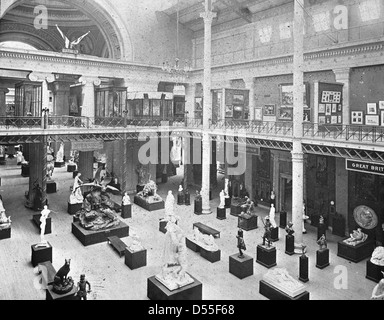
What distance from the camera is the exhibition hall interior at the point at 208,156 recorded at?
36.1ft

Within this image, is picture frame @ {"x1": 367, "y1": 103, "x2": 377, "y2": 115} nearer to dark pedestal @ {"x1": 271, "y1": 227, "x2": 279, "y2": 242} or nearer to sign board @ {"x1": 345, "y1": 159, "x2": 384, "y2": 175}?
sign board @ {"x1": 345, "y1": 159, "x2": 384, "y2": 175}

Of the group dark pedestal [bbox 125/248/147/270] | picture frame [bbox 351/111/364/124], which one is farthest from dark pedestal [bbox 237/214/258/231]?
picture frame [bbox 351/111/364/124]

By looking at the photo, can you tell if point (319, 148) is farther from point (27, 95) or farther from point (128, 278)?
point (27, 95)

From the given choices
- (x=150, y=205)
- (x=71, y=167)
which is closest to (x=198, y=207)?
(x=150, y=205)

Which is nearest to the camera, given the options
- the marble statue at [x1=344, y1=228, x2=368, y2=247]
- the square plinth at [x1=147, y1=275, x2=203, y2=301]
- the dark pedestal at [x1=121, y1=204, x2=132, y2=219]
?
the square plinth at [x1=147, y1=275, x2=203, y2=301]

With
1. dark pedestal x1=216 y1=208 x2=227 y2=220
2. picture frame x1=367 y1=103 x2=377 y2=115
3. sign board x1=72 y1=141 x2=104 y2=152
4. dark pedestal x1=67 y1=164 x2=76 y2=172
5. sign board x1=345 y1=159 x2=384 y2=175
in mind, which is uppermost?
picture frame x1=367 y1=103 x2=377 y2=115

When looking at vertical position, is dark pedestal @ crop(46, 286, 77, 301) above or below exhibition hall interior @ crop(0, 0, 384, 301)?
below

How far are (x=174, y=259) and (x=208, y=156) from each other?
9.61m

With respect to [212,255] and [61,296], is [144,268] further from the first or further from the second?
[61,296]

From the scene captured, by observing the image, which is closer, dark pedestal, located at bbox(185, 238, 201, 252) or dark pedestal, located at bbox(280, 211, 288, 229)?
dark pedestal, located at bbox(185, 238, 201, 252)

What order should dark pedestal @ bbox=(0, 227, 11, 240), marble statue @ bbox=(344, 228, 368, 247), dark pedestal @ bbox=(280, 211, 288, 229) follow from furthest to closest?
dark pedestal @ bbox=(280, 211, 288, 229) < dark pedestal @ bbox=(0, 227, 11, 240) < marble statue @ bbox=(344, 228, 368, 247)

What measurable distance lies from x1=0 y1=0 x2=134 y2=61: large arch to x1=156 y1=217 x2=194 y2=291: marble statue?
15.3 meters

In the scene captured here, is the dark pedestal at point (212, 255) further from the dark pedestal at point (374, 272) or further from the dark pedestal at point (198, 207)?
the dark pedestal at point (198, 207)

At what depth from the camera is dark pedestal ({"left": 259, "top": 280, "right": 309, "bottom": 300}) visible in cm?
912
